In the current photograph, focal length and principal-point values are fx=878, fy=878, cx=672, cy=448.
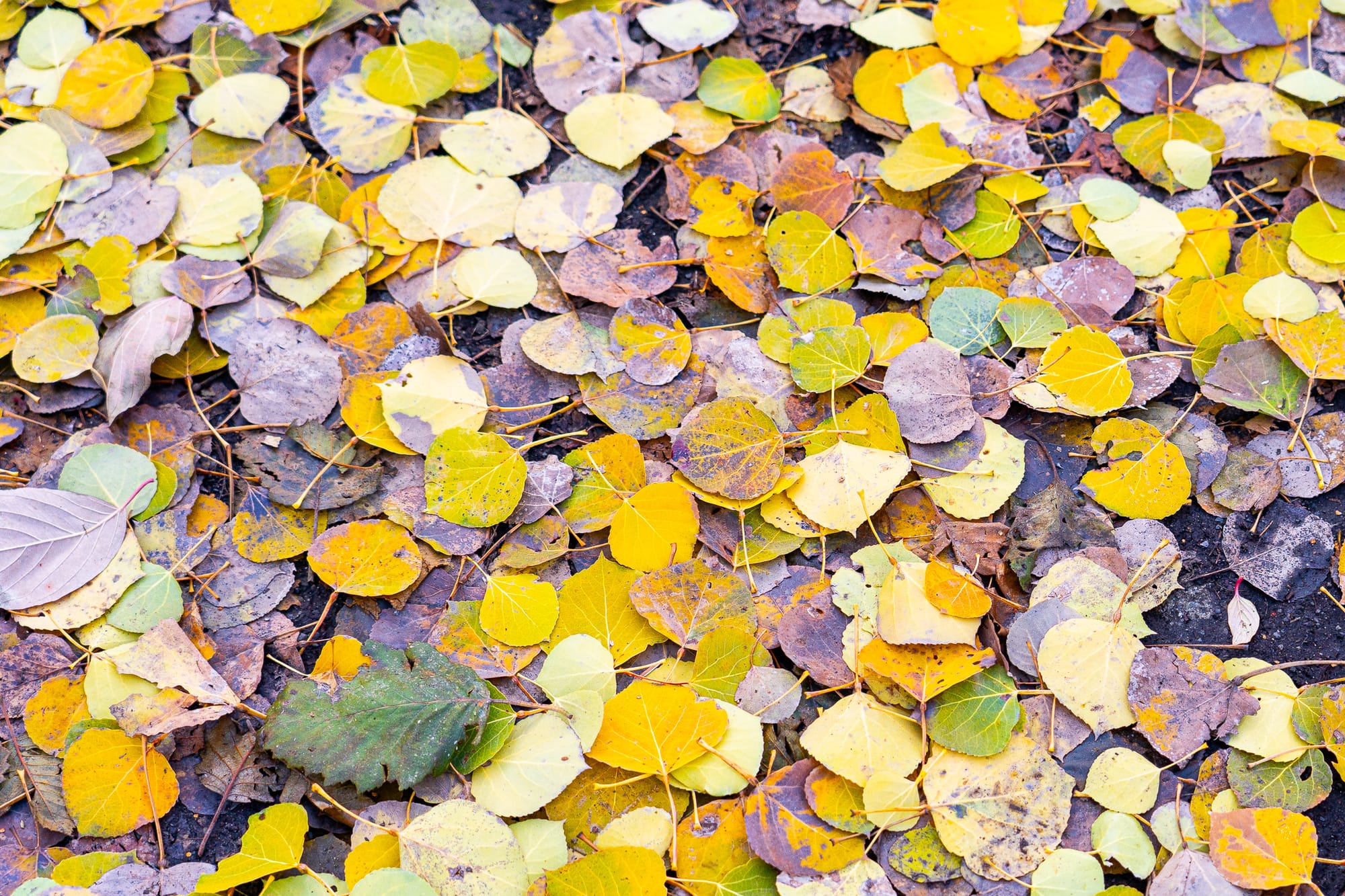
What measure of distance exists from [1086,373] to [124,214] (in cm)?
194

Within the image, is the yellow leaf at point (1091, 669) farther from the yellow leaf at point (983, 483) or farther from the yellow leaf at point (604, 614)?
the yellow leaf at point (604, 614)

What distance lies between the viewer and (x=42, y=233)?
1801 mm

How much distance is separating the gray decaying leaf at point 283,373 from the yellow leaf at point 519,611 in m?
0.51

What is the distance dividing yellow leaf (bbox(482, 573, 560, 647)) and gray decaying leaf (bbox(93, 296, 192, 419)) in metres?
0.79

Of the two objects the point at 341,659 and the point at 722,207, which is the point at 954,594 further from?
the point at 341,659

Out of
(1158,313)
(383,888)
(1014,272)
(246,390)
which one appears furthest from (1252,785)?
(246,390)

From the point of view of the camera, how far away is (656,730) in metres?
1.38

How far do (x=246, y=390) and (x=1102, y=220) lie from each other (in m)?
1.75

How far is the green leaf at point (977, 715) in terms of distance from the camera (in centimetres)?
136

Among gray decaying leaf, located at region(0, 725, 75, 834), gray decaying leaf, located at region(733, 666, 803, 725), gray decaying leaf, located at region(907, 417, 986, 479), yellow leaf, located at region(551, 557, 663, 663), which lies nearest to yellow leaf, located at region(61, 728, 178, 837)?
gray decaying leaf, located at region(0, 725, 75, 834)

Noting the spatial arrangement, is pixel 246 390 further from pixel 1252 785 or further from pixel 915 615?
pixel 1252 785

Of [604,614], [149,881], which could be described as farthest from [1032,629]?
[149,881]

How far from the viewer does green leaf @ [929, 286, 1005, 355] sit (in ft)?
5.54

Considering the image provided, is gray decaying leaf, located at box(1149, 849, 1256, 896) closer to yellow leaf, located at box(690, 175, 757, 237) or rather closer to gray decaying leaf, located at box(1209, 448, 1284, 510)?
gray decaying leaf, located at box(1209, 448, 1284, 510)
